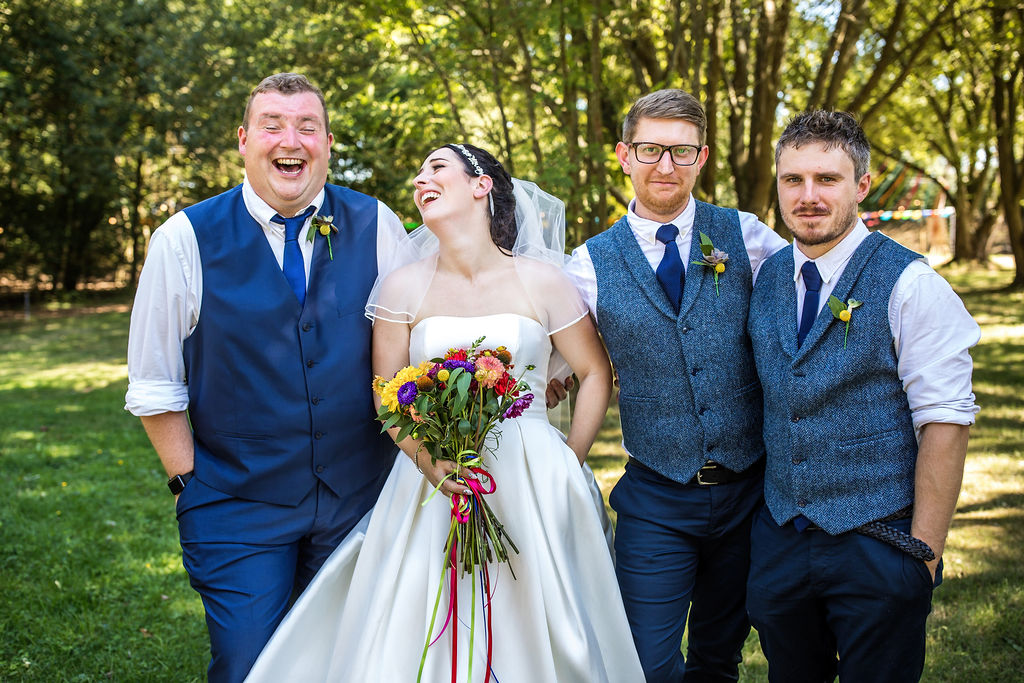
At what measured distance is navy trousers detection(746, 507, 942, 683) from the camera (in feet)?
8.60

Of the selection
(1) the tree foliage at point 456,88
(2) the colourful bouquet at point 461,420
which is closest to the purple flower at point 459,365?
(2) the colourful bouquet at point 461,420

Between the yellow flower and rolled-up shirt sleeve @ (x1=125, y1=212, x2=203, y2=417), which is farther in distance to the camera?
rolled-up shirt sleeve @ (x1=125, y1=212, x2=203, y2=417)

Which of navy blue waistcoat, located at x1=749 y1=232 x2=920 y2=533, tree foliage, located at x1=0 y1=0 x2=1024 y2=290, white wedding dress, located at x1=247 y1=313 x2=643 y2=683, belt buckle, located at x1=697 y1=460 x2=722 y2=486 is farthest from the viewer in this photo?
tree foliage, located at x1=0 y1=0 x2=1024 y2=290

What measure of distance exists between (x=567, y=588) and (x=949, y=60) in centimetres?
1886

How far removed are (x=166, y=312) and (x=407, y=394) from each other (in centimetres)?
106

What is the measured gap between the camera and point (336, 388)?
321 cm

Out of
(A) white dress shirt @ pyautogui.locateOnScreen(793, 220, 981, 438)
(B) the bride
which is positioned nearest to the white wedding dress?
(B) the bride

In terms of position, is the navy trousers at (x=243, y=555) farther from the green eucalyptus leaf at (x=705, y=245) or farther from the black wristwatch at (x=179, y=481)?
the green eucalyptus leaf at (x=705, y=245)

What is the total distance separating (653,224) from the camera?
3.29 metres

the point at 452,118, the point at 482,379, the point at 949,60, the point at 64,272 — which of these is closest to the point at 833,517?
the point at 482,379

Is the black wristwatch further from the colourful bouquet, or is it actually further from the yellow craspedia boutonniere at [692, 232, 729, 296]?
the yellow craspedia boutonniere at [692, 232, 729, 296]

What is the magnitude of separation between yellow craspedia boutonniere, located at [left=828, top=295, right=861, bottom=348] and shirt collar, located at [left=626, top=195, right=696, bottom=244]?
2.56 ft

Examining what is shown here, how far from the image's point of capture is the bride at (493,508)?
3010 millimetres

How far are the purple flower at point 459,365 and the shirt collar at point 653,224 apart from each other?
94 cm
